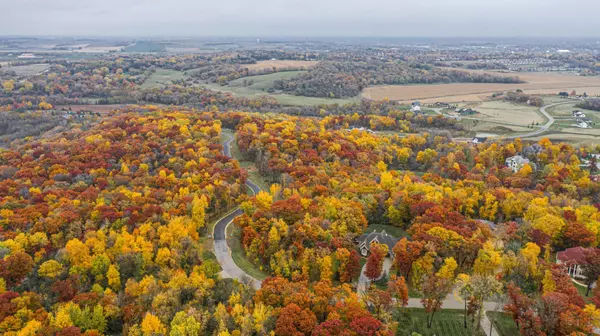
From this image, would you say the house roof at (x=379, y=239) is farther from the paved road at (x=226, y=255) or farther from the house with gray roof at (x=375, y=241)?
the paved road at (x=226, y=255)

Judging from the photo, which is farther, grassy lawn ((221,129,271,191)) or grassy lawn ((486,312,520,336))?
grassy lawn ((221,129,271,191))

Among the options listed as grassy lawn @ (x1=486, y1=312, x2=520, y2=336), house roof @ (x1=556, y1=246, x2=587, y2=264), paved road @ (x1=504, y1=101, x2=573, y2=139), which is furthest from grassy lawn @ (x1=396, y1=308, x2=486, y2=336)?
paved road @ (x1=504, y1=101, x2=573, y2=139)

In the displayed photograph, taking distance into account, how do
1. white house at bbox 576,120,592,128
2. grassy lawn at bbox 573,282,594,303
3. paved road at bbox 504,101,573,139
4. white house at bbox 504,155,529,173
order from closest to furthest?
grassy lawn at bbox 573,282,594,303 → white house at bbox 504,155,529,173 → paved road at bbox 504,101,573,139 → white house at bbox 576,120,592,128

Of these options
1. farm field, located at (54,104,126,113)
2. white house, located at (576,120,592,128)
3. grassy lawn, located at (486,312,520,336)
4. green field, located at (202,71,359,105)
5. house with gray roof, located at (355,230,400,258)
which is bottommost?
grassy lawn, located at (486,312,520,336)

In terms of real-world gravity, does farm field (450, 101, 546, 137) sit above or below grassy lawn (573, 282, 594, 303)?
above

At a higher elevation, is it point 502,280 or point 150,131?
point 150,131

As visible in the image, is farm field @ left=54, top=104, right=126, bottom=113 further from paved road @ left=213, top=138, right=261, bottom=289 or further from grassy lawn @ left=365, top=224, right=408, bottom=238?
grassy lawn @ left=365, top=224, right=408, bottom=238

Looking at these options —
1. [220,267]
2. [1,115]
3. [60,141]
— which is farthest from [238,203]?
[1,115]

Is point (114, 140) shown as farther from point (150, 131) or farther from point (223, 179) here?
point (223, 179)
